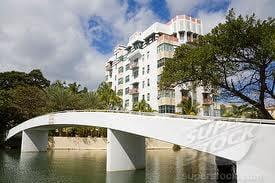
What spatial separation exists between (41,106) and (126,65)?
17882 millimetres

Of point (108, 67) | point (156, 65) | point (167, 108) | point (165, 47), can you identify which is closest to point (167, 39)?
point (165, 47)

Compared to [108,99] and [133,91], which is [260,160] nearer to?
[108,99]

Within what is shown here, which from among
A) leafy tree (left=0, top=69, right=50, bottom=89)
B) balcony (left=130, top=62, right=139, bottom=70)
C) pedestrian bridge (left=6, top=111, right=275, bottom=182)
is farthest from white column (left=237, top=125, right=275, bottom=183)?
leafy tree (left=0, top=69, right=50, bottom=89)

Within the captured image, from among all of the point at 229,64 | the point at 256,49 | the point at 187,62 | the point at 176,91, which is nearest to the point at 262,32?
the point at 256,49

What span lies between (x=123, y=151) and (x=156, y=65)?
2604 cm

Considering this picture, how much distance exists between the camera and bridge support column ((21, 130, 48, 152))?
39.6m

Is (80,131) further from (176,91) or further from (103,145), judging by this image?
(176,91)

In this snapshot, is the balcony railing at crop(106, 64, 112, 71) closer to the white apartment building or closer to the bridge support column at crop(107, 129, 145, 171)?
the white apartment building

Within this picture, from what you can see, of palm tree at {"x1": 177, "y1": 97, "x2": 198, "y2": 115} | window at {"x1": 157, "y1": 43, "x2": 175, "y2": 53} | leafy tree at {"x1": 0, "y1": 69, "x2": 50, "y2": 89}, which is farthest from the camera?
leafy tree at {"x1": 0, "y1": 69, "x2": 50, "y2": 89}

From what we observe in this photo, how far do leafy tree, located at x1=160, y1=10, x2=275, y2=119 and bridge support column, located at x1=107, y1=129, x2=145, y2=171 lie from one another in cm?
539

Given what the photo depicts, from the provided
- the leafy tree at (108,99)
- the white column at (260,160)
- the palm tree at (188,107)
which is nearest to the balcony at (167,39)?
the palm tree at (188,107)

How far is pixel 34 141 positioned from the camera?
40469 mm

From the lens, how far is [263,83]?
55.0ft

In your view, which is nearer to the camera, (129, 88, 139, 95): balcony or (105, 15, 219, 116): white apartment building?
(105, 15, 219, 116): white apartment building
